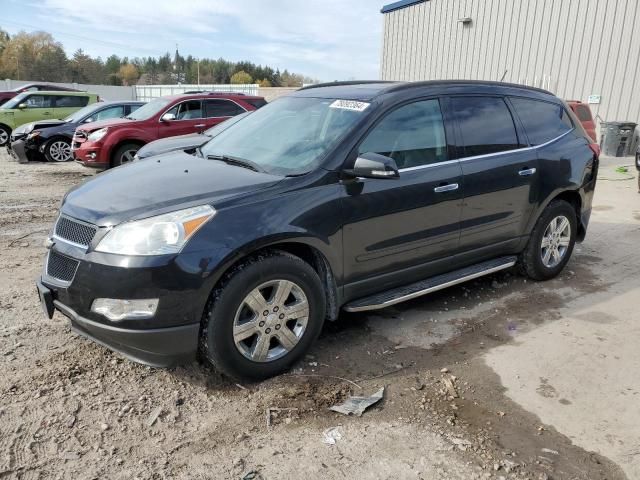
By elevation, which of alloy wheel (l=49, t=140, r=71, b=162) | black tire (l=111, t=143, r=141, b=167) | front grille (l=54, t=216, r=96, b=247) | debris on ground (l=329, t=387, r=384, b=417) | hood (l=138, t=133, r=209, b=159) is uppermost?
hood (l=138, t=133, r=209, b=159)

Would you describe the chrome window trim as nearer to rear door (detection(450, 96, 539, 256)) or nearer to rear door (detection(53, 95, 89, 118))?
rear door (detection(450, 96, 539, 256))

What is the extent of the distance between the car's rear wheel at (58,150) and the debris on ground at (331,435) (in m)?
12.1

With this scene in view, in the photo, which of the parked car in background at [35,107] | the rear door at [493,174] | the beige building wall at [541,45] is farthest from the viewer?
the parked car in background at [35,107]

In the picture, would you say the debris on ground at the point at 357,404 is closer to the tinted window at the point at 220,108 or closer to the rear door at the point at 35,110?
the tinted window at the point at 220,108

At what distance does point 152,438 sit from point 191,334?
1.82 ft

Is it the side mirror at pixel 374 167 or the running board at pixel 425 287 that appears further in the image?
the running board at pixel 425 287

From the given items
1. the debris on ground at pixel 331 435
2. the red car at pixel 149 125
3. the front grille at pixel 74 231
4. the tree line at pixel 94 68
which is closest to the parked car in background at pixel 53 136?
the red car at pixel 149 125

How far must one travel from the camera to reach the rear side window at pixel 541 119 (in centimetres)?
468

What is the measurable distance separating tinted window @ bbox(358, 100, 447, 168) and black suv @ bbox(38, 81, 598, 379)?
1 cm

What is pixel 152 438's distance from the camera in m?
2.70

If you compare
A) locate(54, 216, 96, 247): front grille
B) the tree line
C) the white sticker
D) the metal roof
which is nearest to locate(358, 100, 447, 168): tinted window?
the white sticker

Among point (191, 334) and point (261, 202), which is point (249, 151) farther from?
point (191, 334)

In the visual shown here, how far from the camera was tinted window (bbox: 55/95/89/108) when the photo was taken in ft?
51.7

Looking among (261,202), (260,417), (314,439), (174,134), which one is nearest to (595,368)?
(314,439)
